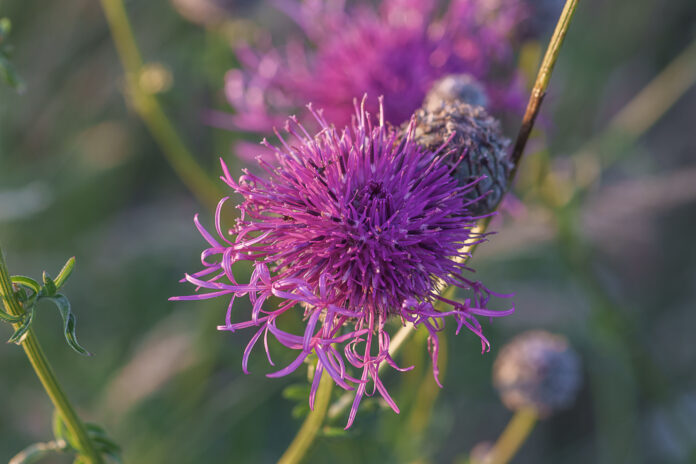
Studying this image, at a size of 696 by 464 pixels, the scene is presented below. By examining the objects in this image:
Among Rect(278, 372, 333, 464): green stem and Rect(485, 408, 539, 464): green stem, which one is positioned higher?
Rect(278, 372, 333, 464): green stem

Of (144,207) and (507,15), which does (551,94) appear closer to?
(507,15)


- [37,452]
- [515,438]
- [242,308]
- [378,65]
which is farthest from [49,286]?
[242,308]

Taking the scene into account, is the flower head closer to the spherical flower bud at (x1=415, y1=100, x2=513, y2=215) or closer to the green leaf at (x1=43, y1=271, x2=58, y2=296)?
the spherical flower bud at (x1=415, y1=100, x2=513, y2=215)

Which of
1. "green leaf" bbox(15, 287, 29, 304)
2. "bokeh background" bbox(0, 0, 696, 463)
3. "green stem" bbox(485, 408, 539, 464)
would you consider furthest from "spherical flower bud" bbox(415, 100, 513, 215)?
"green stem" bbox(485, 408, 539, 464)

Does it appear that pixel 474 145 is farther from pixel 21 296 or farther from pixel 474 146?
pixel 21 296

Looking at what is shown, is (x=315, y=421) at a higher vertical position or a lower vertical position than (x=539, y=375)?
higher

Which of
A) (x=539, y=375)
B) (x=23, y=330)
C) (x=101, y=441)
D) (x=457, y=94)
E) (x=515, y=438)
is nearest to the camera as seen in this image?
(x=23, y=330)
